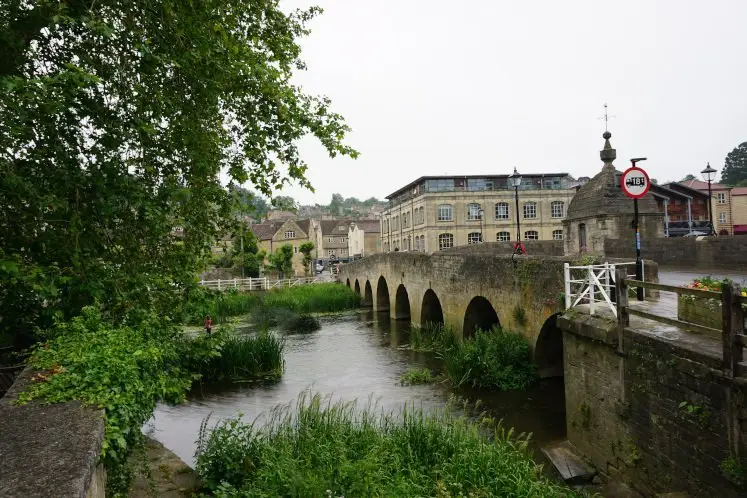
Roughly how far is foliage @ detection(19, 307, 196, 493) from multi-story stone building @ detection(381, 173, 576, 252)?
136 ft

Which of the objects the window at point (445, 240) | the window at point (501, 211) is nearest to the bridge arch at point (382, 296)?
the window at point (445, 240)

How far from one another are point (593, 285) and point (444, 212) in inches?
1521

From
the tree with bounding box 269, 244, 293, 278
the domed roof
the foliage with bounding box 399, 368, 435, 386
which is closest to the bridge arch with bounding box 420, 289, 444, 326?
the domed roof

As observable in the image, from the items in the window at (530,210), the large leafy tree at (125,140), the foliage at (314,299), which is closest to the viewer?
the large leafy tree at (125,140)

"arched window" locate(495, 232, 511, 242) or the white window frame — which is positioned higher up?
the white window frame

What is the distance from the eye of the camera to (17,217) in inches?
214

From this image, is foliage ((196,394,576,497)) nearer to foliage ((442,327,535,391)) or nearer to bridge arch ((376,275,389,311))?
foliage ((442,327,535,391))

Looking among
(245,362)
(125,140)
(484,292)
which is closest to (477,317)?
(484,292)

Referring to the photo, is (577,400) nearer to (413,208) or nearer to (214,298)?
(214,298)

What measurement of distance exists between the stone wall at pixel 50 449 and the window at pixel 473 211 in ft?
147

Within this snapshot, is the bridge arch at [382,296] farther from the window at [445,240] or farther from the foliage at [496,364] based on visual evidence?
the foliage at [496,364]

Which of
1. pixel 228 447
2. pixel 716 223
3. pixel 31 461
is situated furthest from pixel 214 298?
pixel 716 223

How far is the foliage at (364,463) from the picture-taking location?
18.3ft

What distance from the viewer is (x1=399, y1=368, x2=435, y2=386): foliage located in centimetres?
1411
